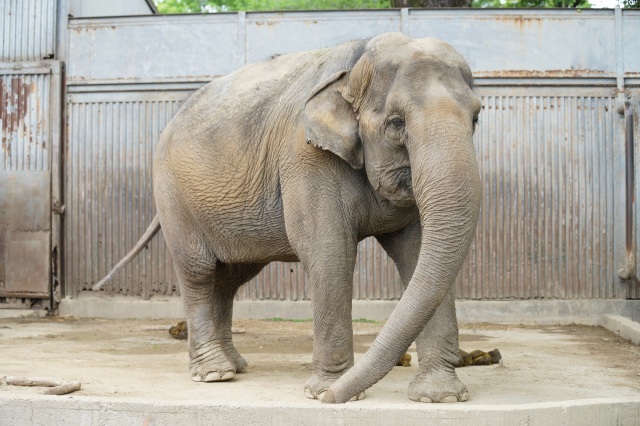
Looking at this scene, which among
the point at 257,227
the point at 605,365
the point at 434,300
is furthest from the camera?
the point at 605,365

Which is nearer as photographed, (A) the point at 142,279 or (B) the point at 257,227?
(B) the point at 257,227

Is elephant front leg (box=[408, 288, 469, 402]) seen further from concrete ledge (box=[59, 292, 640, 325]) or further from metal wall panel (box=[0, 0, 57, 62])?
metal wall panel (box=[0, 0, 57, 62])

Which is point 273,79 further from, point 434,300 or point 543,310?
point 543,310

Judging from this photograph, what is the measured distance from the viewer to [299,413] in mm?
6035

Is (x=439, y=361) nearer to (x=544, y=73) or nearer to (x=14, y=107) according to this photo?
(x=544, y=73)

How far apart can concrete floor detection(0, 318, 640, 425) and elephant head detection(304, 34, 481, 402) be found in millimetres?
→ 554

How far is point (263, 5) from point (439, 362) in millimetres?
26125

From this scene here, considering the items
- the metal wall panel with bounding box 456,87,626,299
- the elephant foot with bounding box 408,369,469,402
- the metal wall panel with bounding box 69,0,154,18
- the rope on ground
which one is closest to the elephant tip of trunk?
the elephant foot with bounding box 408,369,469,402

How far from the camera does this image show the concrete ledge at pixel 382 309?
12.4 metres

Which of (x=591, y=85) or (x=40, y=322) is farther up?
(x=591, y=85)

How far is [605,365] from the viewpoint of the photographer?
8516mm

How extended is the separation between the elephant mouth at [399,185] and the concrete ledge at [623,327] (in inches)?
194

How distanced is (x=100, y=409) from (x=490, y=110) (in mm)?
7715

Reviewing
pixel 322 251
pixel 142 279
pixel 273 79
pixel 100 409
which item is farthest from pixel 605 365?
pixel 142 279
